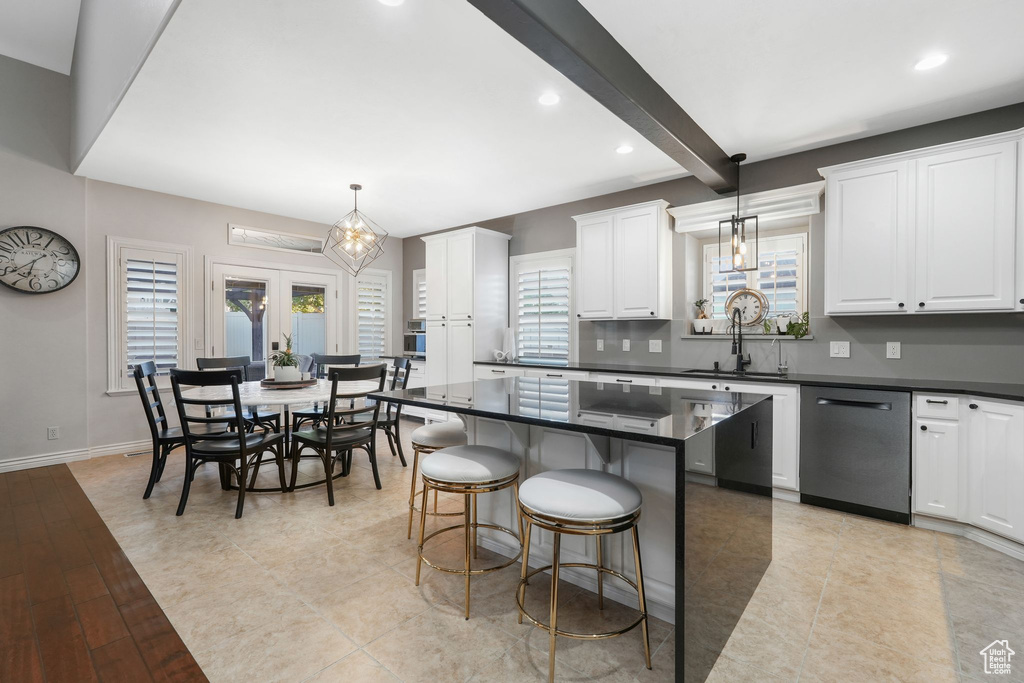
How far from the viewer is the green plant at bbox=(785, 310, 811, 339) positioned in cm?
371

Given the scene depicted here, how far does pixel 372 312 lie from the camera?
6.80 metres

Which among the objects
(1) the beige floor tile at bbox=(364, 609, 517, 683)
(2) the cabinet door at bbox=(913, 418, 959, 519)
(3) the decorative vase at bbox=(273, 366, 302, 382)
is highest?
(3) the decorative vase at bbox=(273, 366, 302, 382)

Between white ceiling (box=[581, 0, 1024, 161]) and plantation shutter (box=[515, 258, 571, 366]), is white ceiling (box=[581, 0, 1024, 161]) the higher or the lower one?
the higher one

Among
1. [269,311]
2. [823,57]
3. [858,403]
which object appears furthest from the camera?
[269,311]

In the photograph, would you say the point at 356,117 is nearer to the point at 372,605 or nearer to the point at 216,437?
the point at 216,437

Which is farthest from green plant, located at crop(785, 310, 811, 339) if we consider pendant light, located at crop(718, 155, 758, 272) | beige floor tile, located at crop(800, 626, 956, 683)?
beige floor tile, located at crop(800, 626, 956, 683)

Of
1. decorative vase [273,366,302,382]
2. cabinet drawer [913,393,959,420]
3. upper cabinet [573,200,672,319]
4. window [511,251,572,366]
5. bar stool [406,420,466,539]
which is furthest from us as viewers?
window [511,251,572,366]

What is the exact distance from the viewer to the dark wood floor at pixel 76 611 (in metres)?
1.68

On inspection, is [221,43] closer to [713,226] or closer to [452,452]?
[452,452]

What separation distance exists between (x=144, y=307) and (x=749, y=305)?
594cm

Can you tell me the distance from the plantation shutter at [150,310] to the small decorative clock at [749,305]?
5.67m

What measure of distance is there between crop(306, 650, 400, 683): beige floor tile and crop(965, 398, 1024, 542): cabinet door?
10.7ft

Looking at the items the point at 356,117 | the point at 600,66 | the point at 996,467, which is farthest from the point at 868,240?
the point at 356,117

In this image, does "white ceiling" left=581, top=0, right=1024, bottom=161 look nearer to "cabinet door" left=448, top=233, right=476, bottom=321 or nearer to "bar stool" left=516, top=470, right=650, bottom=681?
"bar stool" left=516, top=470, right=650, bottom=681
